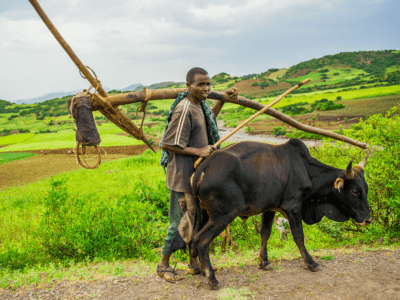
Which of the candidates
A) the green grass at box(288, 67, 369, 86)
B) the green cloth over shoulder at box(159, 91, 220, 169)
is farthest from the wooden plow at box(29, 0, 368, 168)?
the green grass at box(288, 67, 369, 86)

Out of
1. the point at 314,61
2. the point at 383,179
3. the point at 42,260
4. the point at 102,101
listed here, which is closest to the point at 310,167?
the point at 383,179

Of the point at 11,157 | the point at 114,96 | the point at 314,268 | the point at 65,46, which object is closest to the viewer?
the point at 65,46

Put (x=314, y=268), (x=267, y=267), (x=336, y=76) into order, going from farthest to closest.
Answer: (x=336, y=76) → (x=267, y=267) → (x=314, y=268)

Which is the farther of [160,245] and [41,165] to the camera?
[41,165]

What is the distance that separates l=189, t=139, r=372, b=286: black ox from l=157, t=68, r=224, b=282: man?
0.50ft

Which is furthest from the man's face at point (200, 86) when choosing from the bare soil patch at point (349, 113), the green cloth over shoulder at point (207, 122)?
the bare soil patch at point (349, 113)

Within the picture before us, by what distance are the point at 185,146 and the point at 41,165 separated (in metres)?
20.1

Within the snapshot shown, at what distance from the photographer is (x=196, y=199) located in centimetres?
393

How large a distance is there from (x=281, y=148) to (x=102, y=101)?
8.57ft

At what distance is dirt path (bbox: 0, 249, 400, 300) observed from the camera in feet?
12.0

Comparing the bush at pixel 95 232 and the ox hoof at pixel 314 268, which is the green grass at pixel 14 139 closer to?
the bush at pixel 95 232

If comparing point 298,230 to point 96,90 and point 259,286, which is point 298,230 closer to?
point 259,286

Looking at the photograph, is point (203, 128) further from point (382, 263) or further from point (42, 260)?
point (42, 260)

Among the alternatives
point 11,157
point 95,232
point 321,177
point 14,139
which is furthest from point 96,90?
point 14,139
